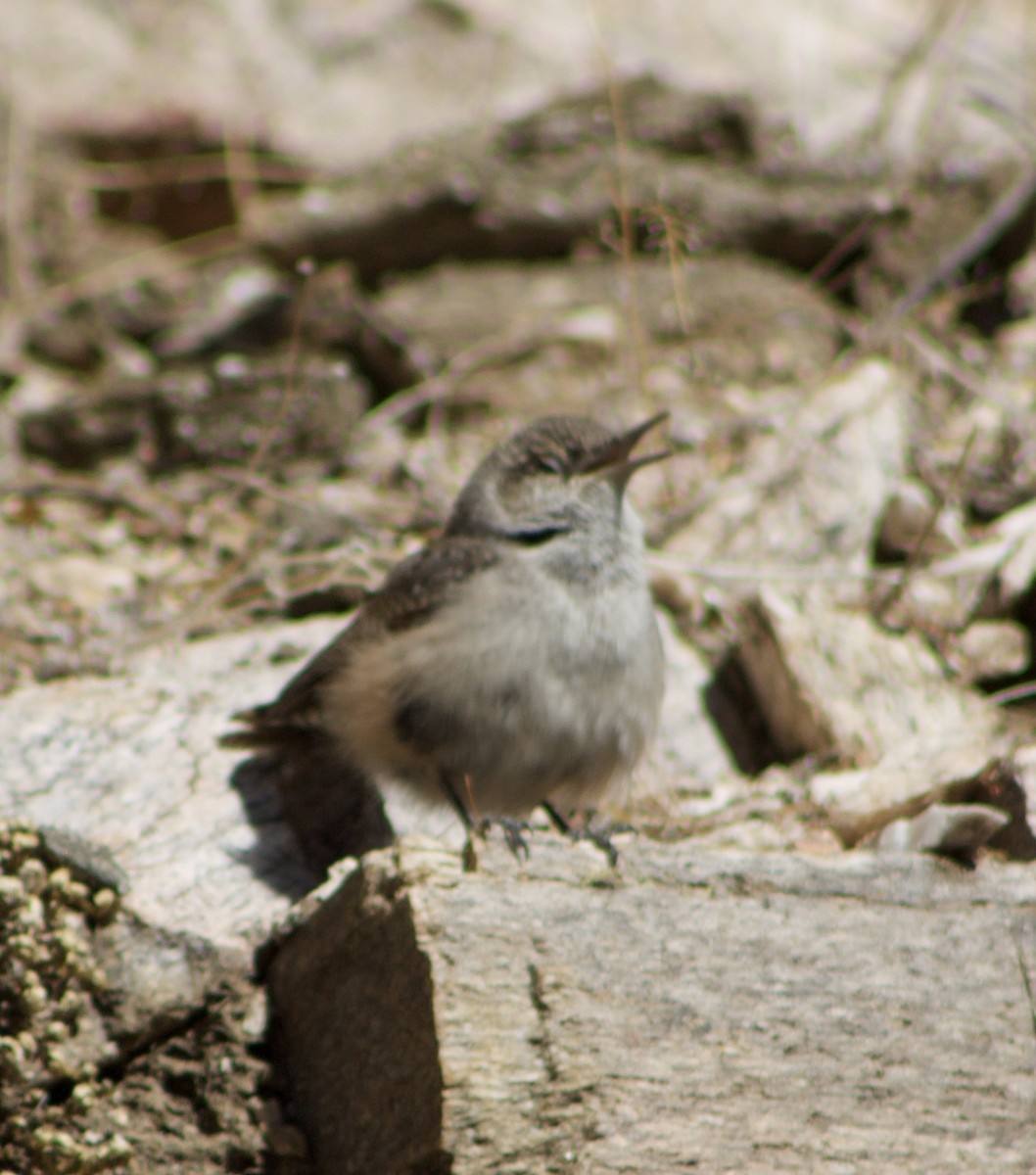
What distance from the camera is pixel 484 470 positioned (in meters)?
4.87

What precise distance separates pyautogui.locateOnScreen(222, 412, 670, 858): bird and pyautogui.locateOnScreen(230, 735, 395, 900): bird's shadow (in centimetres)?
9

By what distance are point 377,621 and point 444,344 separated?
10.2 feet

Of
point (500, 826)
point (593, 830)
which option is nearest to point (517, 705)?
point (593, 830)

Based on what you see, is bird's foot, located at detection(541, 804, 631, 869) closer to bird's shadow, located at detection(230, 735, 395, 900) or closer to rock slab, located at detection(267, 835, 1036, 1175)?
rock slab, located at detection(267, 835, 1036, 1175)

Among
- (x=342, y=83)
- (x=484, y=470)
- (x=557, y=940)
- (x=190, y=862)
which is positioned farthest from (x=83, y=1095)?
(x=342, y=83)

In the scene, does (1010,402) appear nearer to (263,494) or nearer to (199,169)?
(263,494)

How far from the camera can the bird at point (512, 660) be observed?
13.6 ft

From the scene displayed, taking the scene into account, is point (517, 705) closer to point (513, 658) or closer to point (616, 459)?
point (513, 658)

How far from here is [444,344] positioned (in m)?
7.35

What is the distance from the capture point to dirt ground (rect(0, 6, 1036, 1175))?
5906 millimetres

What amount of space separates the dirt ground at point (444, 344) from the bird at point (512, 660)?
55 cm

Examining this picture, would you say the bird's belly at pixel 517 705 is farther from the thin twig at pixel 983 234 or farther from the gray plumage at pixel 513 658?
the thin twig at pixel 983 234

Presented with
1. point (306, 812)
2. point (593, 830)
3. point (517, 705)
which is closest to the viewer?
point (593, 830)

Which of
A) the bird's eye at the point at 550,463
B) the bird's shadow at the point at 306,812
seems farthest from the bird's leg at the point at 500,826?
the bird's eye at the point at 550,463
